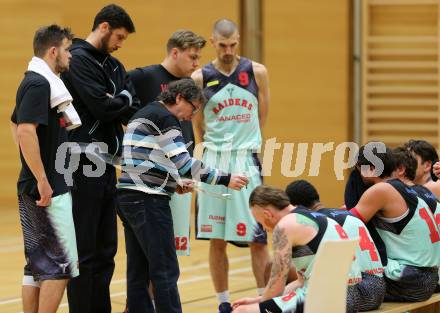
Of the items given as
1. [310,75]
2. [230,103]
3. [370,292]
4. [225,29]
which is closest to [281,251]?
[370,292]

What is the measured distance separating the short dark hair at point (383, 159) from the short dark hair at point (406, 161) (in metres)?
0.08

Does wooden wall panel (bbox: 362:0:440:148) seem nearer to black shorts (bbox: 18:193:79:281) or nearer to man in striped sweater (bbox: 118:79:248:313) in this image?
man in striped sweater (bbox: 118:79:248:313)

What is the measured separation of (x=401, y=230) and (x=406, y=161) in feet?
1.69

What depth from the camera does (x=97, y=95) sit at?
225 inches

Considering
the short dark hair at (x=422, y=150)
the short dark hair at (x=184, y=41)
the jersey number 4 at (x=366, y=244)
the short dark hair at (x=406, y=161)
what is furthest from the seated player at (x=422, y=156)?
the short dark hair at (x=184, y=41)

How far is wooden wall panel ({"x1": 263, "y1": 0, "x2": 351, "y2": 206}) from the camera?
36.7 ft

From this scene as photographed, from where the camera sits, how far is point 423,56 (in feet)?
36.0

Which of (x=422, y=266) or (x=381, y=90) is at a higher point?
(x=381, y=90)

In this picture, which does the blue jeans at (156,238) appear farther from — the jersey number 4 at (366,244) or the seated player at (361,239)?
the jersey number 4 at (366,244)

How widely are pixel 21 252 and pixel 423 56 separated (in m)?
5.57

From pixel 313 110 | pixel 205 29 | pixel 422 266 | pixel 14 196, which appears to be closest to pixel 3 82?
pixel 14 196

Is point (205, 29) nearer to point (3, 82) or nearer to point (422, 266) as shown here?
point (3, 82)

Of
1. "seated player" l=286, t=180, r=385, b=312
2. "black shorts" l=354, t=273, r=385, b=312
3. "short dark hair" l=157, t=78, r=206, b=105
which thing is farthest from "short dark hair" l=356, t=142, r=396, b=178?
"short dark hair" l=157, t=78, r=206, b=105

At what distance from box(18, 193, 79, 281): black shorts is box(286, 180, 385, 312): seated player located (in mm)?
1386
